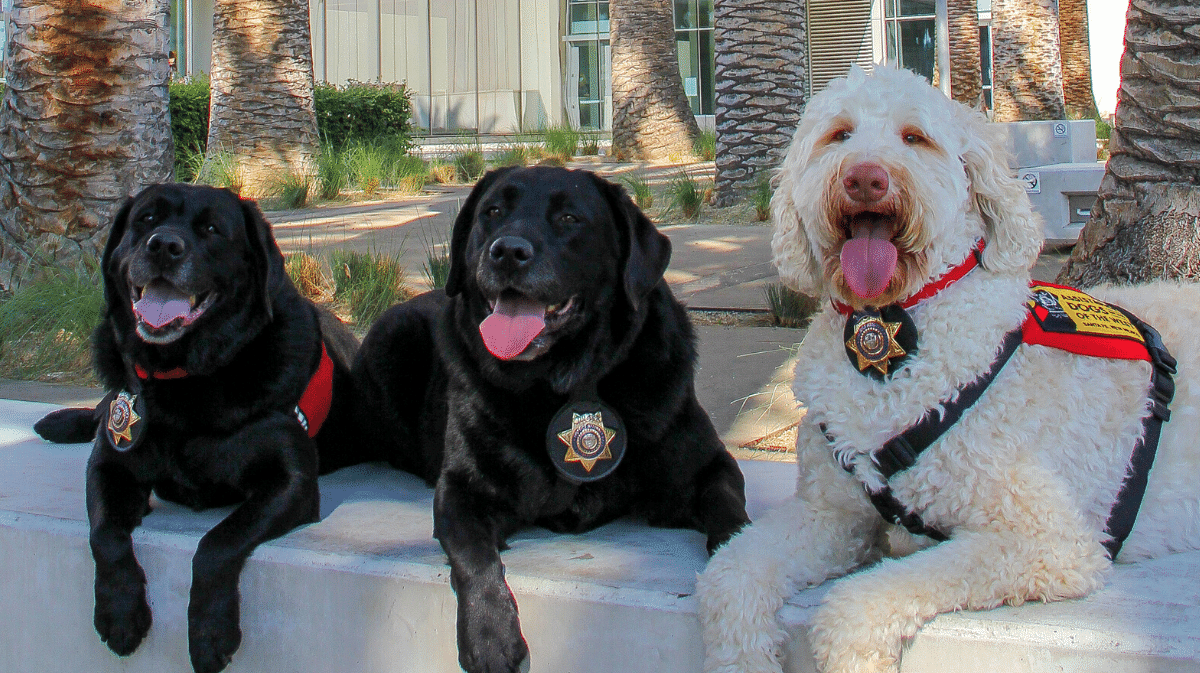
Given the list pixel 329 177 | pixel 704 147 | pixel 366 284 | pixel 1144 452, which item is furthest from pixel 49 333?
pixel 704 147

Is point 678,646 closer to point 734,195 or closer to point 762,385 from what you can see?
point 762,385

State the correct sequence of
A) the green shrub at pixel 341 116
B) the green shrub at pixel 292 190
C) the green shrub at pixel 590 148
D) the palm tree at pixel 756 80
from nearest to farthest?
1. the palm tree at pixel 756 80
2. the green shrub at pixel 292 190
3. the green shrub at pixel 341 116
4. the green shrub at pixel 590 148

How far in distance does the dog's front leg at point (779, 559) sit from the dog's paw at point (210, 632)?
130 cm

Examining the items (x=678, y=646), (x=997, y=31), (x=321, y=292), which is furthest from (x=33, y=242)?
(x=997, y=31)

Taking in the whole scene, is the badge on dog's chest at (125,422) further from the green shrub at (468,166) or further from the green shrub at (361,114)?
the green shrub at (361,114)

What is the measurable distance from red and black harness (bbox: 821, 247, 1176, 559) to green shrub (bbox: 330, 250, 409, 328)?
15.0 ft

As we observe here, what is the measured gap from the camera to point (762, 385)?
497 centimetres

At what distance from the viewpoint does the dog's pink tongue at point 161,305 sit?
3.17 m

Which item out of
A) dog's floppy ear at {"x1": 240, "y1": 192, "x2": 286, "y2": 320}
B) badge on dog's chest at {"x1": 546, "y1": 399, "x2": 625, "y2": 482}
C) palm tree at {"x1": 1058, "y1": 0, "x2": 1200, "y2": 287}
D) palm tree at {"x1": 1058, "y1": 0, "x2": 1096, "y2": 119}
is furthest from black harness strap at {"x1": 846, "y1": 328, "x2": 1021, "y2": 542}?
palm tree at {"x1": 1058, "y1": 0, "x2": 1096, "y2": 119}

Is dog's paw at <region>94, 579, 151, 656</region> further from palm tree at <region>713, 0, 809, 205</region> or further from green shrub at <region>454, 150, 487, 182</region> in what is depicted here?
green shrub at <region>454, 150, 487, 182</region>

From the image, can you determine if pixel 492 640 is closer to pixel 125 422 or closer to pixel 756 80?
pixel 125 422

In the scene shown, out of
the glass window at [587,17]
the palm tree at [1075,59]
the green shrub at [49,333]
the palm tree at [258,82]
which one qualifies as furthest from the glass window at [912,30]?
the green shrub at [49,333]

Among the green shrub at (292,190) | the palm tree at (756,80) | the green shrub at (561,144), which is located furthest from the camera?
the green shrub at (561,144)

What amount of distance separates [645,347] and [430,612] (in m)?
0.99
